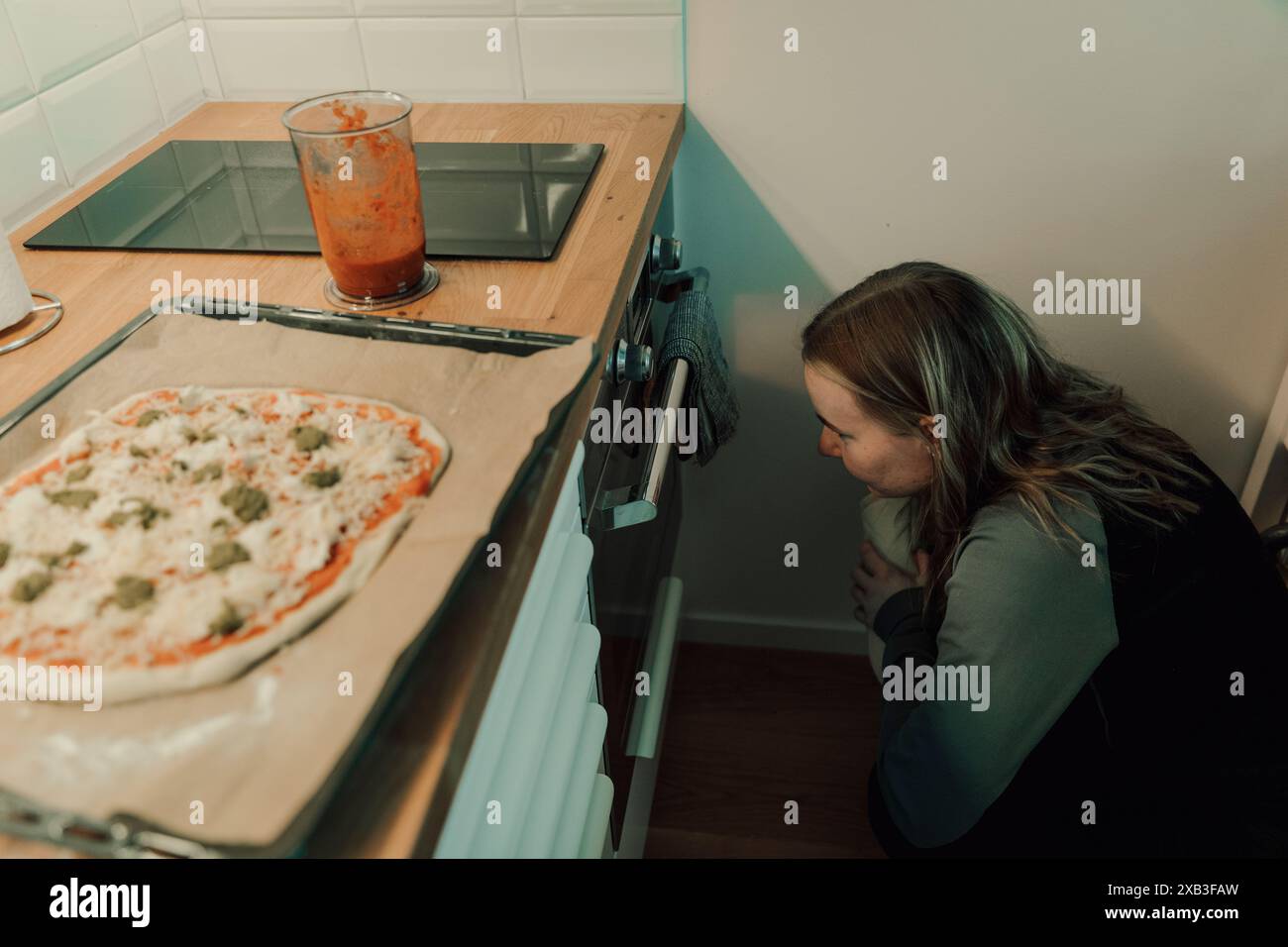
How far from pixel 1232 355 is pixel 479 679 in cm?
131

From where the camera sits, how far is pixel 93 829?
49cm

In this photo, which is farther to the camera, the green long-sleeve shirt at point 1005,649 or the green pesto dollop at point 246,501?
the green long-sleeve shirt at point 1005,649

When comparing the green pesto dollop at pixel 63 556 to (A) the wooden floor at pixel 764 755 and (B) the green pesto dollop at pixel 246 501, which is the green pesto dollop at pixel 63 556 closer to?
(B) the green pesto dollop at pixel 246 501

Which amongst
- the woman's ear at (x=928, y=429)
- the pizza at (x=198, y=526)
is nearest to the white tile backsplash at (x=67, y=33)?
the pizza at (x=198, y=526)

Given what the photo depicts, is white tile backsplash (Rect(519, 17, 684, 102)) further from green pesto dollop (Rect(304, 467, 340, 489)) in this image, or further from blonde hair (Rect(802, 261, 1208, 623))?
green pesto dollop (Rect(304, 467, 340, 489))

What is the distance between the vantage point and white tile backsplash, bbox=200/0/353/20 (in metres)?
1.33

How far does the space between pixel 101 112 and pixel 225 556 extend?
89 centimetres

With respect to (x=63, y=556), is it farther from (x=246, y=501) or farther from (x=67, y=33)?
(x=67, y=33)

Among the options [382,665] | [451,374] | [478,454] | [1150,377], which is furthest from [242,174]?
[1150,377]

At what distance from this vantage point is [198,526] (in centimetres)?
67

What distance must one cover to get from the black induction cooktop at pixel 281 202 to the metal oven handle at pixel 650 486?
212mm

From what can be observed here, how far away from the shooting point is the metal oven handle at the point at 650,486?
980 millimetres
